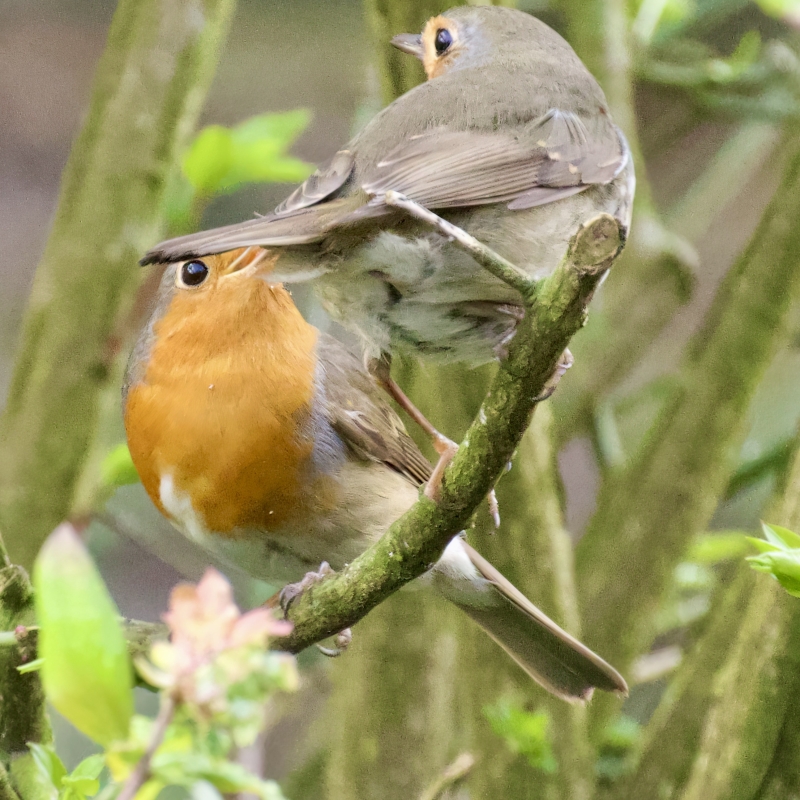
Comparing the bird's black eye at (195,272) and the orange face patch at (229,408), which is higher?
the bird's black eye at (195,272)

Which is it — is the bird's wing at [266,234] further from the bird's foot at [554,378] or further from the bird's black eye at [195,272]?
the bird's black eye at [195,272]

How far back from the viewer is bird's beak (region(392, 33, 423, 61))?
5.88ft

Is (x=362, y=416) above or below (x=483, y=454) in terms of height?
below

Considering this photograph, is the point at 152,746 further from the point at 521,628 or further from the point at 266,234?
the point at 521,628

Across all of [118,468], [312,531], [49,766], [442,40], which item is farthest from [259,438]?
[442,40]

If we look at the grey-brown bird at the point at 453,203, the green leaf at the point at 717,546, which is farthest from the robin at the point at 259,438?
the green leaf at the point at 717,546

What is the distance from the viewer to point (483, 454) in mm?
997

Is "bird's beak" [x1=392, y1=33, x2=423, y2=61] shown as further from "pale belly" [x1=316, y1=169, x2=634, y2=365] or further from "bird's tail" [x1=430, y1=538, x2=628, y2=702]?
"bird's tail" [x1=430, y1=538, x2=628, y2=702]

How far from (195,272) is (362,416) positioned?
359mm

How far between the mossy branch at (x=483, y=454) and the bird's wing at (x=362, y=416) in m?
0.39

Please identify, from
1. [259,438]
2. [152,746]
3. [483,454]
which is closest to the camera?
[152,746]

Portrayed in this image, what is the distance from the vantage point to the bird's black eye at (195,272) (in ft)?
5.08

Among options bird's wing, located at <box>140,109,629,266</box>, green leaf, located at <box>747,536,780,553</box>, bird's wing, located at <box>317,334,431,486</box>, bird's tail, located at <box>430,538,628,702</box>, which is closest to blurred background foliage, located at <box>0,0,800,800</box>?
bird's tail, located at <box>430,538,628,702</box>

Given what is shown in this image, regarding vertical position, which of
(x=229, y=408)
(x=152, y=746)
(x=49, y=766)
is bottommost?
(x=229, y=408)
